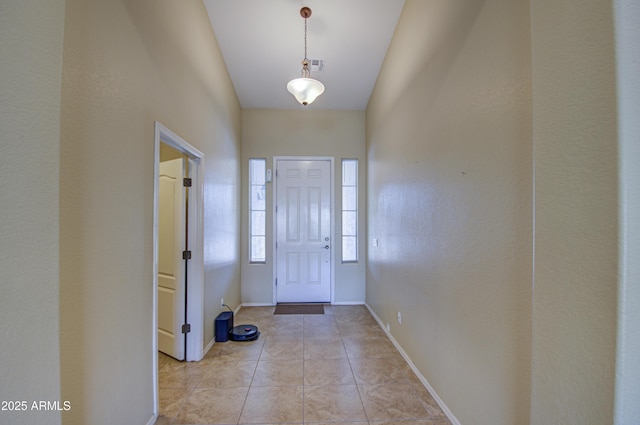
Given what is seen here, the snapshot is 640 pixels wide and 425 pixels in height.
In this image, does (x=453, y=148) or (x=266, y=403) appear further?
(x=266, y=403)

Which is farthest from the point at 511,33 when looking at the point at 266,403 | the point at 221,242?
the point at 221,242

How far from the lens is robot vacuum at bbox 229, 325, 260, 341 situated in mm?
3105

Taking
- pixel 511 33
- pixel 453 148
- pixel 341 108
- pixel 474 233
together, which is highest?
pixel 341 108

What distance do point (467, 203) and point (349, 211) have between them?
3.10 metres

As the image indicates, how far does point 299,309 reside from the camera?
14.0 ft

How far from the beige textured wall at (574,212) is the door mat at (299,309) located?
138 inches

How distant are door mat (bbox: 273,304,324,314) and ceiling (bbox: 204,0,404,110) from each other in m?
3.26

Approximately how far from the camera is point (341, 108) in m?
4.62

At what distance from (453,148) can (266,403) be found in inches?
87.2

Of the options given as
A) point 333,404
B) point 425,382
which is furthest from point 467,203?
point 333,404

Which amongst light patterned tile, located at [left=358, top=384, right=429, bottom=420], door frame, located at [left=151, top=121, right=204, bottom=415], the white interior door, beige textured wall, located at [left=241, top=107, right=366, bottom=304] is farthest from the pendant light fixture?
light patterned tile, located at [left=358, top=384, right=429, bottom=420]

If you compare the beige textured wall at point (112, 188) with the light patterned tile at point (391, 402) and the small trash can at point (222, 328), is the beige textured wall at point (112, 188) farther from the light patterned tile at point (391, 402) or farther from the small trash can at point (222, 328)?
the light patterned tile at point (391, 402)

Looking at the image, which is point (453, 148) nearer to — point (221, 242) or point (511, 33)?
point (511, 33)

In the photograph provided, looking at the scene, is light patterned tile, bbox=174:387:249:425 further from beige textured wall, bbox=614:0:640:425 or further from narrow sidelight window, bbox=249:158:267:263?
narrow sidelight window, bbox=249:158:267:263
